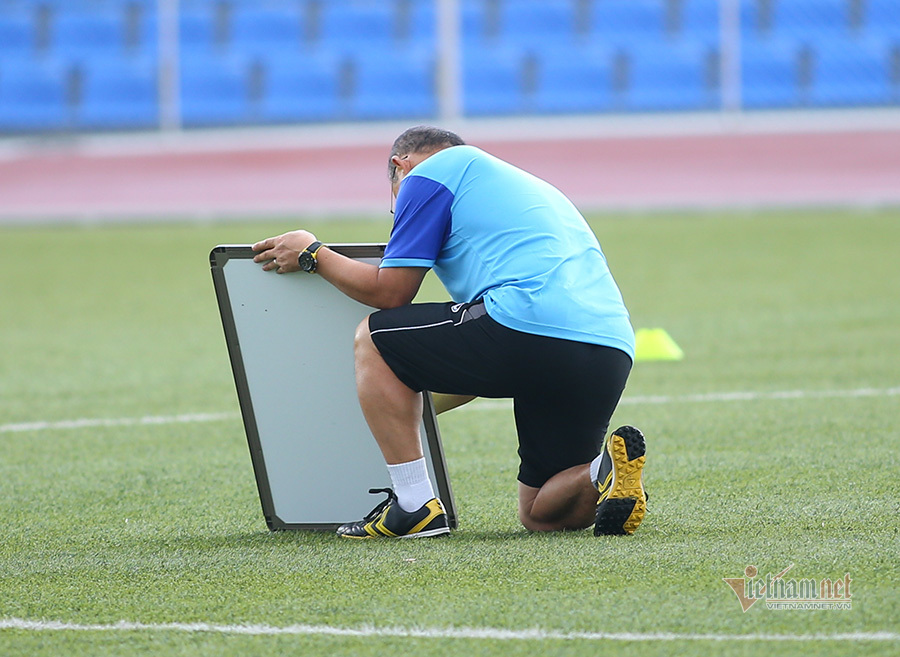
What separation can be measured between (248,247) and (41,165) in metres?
18.3

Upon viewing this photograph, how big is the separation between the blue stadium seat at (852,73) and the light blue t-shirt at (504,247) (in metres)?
21.3

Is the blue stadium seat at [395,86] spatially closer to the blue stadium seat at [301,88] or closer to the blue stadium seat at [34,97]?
the blue stadium seat at [301,88]

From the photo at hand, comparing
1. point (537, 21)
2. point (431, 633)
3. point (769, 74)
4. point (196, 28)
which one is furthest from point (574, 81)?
point (431, 633)

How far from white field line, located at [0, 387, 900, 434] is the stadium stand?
18.1 meters

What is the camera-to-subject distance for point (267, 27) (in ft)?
89.6

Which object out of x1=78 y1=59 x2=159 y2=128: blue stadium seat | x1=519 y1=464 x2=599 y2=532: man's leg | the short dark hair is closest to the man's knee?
the short dark hair

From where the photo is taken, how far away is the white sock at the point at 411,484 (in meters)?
3.98

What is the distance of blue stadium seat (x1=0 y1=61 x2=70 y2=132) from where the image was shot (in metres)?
25.2

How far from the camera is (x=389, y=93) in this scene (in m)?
25.5

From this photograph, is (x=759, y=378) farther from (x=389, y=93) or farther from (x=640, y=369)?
(x=389, y=93)

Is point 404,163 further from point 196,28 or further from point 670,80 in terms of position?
point 196,28

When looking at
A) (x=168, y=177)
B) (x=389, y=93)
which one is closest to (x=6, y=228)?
(x=168, y=177)

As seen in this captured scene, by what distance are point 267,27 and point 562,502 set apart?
Answer: 80.4 ft

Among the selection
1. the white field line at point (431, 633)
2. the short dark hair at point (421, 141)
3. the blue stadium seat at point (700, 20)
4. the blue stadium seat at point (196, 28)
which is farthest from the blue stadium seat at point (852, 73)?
the white field line at point (431, 633)
